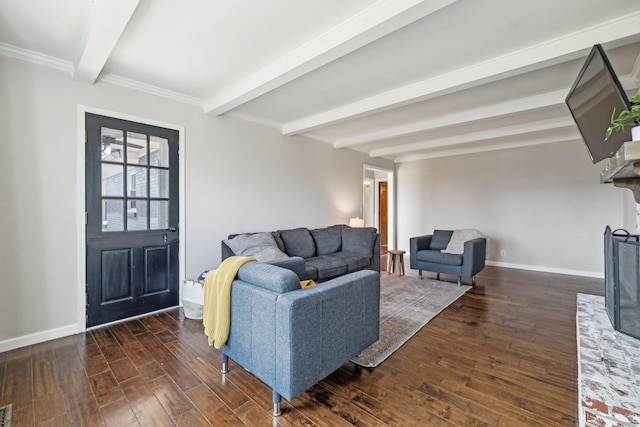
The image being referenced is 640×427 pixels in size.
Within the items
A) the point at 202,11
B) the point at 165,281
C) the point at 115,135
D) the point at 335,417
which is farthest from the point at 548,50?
the point at 165,281

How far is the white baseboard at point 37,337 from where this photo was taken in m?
2.39

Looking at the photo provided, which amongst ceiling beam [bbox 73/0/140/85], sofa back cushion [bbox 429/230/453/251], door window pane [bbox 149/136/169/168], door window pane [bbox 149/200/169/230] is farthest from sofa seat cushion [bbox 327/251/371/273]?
ceiling beam [bbox 73/0/140/85]

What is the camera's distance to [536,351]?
2340 mm

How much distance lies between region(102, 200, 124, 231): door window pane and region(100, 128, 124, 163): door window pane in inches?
17.0

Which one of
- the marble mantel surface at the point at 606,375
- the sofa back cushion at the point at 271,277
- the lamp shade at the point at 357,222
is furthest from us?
the lamp shade at the point at 357,222

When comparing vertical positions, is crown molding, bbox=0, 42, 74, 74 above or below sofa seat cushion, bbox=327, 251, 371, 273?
above

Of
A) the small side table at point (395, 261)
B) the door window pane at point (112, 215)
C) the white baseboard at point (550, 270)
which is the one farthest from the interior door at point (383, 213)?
the door window pane at point (112, 215)

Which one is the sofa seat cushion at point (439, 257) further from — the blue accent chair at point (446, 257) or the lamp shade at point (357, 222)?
the lamp shade at point (357, 222)

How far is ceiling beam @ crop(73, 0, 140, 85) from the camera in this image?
67.4 inches

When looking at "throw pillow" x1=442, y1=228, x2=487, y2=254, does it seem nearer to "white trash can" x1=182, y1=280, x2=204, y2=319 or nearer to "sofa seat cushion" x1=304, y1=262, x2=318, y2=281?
"sofa seat cushion" x1=304, y1=262, x2=318, y2=281

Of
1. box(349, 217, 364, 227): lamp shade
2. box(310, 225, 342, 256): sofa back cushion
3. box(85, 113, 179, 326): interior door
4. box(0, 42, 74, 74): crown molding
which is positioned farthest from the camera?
box(349, 217, 364, 227): lamp shade

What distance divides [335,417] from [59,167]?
3.10m

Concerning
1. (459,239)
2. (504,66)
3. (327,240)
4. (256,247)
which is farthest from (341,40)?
(459,239)

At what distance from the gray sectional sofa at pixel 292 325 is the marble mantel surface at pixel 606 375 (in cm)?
124
